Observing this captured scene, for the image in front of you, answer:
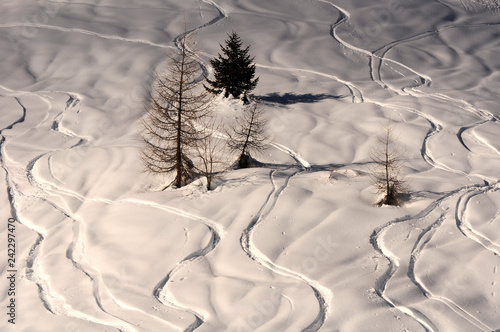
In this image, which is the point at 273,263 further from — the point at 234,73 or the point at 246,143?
the point at 234,73

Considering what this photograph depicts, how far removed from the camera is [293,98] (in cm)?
1980

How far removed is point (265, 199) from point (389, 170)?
3.31 m

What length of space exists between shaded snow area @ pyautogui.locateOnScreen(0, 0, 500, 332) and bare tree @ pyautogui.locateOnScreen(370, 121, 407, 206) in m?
0.26

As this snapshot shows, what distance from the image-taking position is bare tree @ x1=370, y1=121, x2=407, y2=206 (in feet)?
39.8

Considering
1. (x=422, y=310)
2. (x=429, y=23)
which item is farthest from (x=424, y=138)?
(x=429, y=23)

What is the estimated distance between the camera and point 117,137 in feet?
56.7

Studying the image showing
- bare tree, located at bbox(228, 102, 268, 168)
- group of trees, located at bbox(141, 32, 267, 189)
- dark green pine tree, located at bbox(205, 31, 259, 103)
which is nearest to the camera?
group of trees, located at bbox(141, 32, 267, 189)

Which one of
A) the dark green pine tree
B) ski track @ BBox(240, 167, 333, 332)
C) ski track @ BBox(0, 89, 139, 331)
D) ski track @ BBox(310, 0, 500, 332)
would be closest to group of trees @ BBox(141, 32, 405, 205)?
the dark green pine tree

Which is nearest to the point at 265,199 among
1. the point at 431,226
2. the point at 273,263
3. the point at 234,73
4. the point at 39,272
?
the point at 273,263

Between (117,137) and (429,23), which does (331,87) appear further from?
(429,23)

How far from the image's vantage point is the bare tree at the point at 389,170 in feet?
39.8

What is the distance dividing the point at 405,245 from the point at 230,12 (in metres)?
19.2

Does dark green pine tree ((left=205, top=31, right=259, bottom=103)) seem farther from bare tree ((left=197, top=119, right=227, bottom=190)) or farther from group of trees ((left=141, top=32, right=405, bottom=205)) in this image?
bare tree ((left=197, top=119, right=227, bottom=190))

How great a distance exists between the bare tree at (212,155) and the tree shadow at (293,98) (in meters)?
2.93
